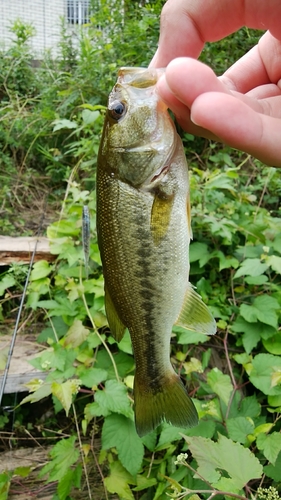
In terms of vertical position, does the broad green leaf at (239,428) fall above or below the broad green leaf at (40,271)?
above

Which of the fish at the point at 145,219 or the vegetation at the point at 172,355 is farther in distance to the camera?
the vegetation at the point at 172,355

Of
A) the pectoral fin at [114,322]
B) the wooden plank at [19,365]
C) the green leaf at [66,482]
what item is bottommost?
the wooden plank at [19,365]

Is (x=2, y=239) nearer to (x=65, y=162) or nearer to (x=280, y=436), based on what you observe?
(x=65, y=162)

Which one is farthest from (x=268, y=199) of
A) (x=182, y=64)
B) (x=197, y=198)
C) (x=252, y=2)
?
(x=182, y=64)

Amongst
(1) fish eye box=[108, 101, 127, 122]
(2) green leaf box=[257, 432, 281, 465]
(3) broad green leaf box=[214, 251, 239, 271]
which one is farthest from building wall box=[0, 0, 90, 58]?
(2) green leaf box=[257, 432, 281, 465]

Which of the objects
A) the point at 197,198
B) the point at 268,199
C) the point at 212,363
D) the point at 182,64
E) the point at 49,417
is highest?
the point at 182,64

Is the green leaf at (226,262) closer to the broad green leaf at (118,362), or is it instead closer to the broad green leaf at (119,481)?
the broad green leaf at (118,362)

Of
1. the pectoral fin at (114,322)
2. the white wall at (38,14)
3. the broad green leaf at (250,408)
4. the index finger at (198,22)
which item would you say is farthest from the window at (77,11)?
the pectoral fin at (114,322)

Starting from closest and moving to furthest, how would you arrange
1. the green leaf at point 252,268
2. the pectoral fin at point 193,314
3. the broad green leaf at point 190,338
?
the pectoral fin at point 193,314
the broad green leaf at point 190,338
the green leaf at point 252,268
